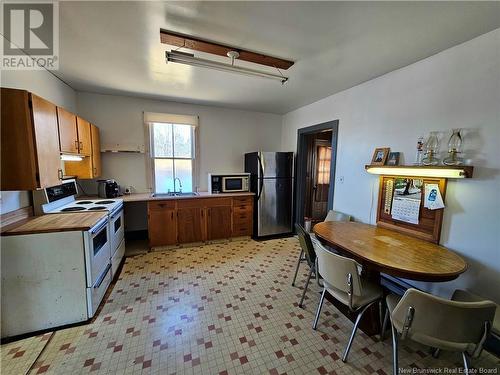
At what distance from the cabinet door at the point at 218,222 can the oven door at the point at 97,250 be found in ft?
5.34

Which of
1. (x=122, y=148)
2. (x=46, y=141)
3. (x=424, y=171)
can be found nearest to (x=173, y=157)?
(x=122, y=148)

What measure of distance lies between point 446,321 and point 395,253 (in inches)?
25.1

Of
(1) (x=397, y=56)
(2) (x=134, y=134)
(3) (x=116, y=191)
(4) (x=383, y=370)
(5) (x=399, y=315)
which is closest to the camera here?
(5) (x=399, y=315)

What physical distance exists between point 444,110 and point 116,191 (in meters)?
4.39

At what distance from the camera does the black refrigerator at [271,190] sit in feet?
13.0

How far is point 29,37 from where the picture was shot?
1.91 metres

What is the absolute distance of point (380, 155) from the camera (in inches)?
100

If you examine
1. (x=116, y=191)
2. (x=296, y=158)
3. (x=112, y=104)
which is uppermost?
(x=112, y=104)

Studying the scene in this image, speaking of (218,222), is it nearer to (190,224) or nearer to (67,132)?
(190,224)

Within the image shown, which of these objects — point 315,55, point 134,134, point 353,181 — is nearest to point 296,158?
point 353,181

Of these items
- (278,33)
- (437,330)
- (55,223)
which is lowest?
(437,330)

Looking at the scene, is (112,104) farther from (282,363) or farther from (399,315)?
(399,315)

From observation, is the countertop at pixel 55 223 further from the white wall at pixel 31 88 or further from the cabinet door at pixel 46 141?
the cabinet door at pixel 46 141

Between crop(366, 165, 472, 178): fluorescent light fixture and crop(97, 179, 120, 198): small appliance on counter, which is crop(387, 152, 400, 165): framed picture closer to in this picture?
crop(366, 165, 472, 178): fluorescent light fixture
